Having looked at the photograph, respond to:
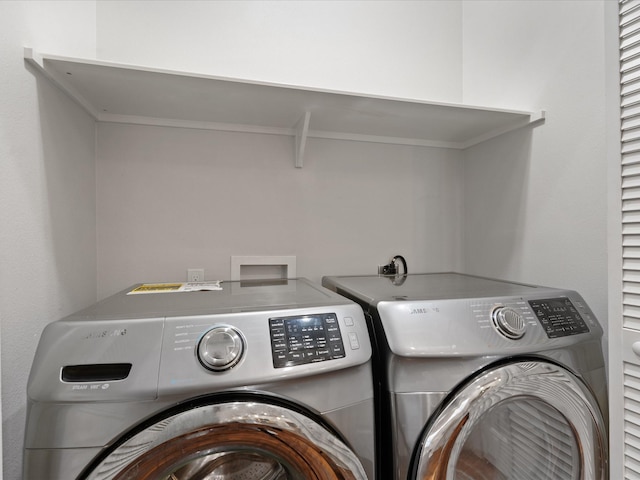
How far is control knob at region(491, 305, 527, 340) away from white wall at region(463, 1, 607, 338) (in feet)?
1.53

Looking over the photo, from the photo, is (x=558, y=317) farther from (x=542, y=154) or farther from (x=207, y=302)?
(x=207, y=302)

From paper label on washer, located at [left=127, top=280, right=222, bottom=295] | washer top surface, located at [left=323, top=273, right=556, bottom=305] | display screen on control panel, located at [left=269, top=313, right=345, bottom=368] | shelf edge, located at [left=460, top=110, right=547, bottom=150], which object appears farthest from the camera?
shelf edge, located at [left=460, top=110, right=547, bottom=150]

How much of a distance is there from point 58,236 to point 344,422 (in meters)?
1.08

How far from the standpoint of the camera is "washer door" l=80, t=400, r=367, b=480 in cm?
64

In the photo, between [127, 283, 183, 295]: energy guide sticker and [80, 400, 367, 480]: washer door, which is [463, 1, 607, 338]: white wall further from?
[127, 283, 183, 295]: energy guide sticker

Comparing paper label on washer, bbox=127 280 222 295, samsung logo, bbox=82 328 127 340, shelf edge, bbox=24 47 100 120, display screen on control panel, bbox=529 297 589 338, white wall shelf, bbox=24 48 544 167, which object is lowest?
display screen on control panel, bbox=529 297 589 338

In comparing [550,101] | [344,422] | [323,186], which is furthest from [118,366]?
[550,101]

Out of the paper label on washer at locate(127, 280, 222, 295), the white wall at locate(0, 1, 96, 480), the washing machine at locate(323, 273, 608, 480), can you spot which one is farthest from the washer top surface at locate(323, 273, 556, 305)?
the white wall at locate(0, 1, 96, 480)

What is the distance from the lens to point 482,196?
5.61ft

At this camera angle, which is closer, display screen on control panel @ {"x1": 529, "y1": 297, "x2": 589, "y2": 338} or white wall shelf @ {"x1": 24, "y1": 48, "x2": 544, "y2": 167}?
display screen on control panel @ {"x1": 529, "y1": 297, "x2": 589, "y2": 338}

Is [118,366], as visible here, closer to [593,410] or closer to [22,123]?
[22,123]

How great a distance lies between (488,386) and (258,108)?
4.12 feet

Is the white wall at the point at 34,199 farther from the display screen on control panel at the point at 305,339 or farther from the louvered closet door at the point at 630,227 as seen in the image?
the louvered closet door at the point at 630,227

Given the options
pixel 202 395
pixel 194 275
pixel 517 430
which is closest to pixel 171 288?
pixel 194 275
